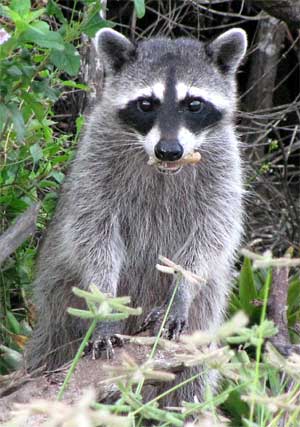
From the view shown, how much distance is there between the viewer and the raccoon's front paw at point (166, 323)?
4.27 m

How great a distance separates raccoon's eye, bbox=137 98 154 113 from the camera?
4.44 meters

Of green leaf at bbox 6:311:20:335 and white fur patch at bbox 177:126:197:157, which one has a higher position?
white fur patch at bbox 177:126:197:157

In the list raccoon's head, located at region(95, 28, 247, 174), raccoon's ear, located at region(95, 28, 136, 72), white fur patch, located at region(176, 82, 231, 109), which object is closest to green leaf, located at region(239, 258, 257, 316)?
raccoon's head, located at region(95, 28, 247, 174)

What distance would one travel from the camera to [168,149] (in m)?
4.16

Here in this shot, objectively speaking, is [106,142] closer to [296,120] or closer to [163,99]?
[163,99]

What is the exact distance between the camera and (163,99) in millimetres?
4387

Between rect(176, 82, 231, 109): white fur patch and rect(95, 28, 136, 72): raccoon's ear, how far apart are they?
1.30 feet

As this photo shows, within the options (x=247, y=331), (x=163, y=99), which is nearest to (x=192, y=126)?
(x=163, y=99)

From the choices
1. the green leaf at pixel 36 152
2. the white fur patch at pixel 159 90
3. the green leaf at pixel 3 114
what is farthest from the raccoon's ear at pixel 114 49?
the green leaf at pixel 3 114

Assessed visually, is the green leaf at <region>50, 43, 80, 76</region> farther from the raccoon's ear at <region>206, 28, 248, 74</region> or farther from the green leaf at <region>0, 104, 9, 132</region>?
the raccoon's ear at <region>206, 28, 248, 74</region>

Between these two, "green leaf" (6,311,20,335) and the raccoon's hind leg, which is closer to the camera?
the raccoon's hind leg

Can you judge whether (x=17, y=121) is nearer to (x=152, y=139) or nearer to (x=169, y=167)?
(x=152, y=139)

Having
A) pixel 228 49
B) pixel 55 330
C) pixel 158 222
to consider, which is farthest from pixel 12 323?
pixel 228 49

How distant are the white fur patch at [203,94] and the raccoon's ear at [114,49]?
0.40 metres
